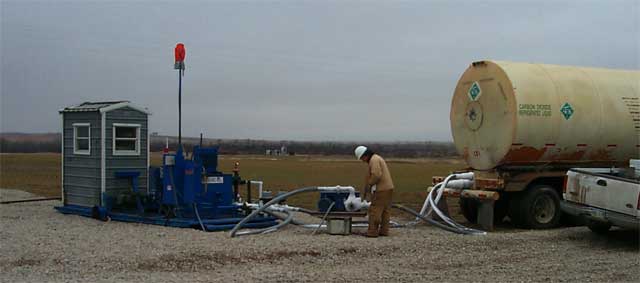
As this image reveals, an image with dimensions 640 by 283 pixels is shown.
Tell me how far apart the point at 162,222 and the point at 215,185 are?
1306 mm

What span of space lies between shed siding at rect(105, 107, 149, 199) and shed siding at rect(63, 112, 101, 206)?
0.22 m

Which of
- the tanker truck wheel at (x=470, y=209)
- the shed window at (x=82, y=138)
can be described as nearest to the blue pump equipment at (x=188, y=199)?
the shed window at (x=82, y=138)

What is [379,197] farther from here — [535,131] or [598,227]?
[598,227]

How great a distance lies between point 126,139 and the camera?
16203mm

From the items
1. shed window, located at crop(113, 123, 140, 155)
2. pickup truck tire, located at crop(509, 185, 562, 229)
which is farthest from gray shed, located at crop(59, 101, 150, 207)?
pickup truck tire, located at crop(509, 185, 562, 229)

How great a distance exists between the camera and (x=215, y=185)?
14.8m

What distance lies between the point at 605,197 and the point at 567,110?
3.34 m

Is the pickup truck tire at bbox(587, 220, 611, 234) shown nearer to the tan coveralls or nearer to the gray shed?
the tan coveralls

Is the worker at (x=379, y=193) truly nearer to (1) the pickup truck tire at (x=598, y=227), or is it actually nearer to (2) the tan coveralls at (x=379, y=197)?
(2) the tan coveralls at (x=379, y=197)

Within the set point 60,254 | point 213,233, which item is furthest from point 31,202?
point 60,254

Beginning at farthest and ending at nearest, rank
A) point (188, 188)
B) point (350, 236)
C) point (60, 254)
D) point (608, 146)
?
point (608, 146), point (188, 188), point (350, 236), point (60, 254)

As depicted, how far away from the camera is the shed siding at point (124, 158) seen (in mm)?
15856

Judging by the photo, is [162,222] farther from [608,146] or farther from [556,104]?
[608,146]

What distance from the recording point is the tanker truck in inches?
583
